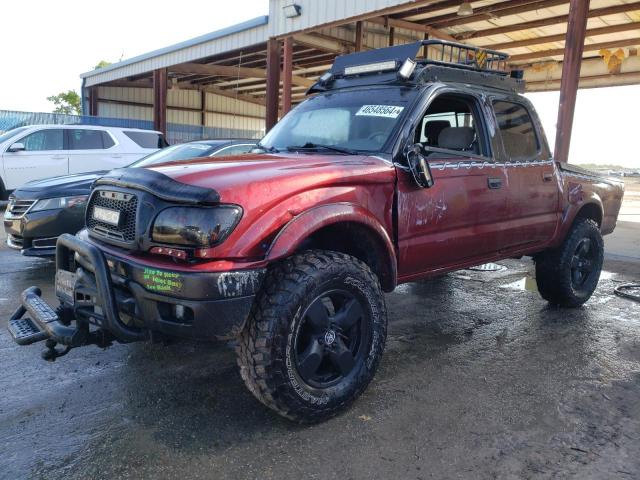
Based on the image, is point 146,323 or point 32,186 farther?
point 32,186

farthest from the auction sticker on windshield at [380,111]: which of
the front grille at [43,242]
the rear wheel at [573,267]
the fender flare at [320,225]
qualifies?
the front grille at [43,242]

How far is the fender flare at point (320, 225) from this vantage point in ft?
8.41

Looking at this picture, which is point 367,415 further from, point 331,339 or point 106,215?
point 106,215

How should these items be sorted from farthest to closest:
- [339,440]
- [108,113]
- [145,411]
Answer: [108,113] → [145,411] → [339,440]

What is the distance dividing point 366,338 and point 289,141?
1652mm

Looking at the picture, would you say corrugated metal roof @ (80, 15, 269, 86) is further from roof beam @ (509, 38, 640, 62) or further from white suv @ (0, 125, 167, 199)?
roof beam @ (509, 38, 640, 62)

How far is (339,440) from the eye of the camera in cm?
261

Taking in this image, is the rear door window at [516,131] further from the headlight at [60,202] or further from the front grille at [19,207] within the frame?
the front grille at [19,207]

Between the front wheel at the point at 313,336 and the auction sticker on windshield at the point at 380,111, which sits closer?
the front wheel at the point at 313,336

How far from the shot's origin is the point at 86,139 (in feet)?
33.7

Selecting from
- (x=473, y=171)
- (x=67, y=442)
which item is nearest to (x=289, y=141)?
(x=473, y=171)

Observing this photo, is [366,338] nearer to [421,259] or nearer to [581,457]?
[421,259]

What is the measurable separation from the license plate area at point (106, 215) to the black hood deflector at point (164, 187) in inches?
5.9

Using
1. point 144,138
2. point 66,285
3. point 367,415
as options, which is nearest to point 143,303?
point 66,285
